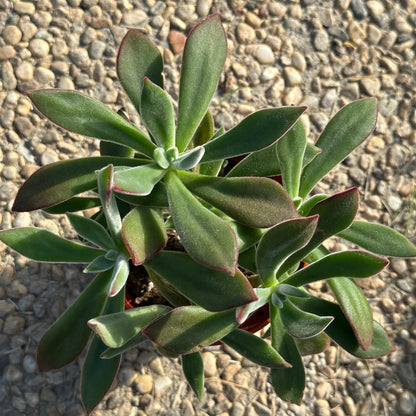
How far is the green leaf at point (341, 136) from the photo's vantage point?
122 cm

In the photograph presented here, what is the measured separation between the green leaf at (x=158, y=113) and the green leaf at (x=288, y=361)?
0.41 meters

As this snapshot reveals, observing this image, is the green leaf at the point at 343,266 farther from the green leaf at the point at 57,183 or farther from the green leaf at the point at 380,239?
the green leaf at the point at 57,183

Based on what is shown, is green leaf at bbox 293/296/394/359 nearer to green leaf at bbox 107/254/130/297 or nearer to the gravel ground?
green leaf at bbox 107/254/130/297

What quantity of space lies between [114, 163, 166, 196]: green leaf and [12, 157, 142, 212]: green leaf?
109 mm

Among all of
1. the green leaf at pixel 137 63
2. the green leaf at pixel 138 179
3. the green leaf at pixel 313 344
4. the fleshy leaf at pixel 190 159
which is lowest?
the green leaf at pixel 313 344

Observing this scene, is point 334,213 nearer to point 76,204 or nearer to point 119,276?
point 119,276

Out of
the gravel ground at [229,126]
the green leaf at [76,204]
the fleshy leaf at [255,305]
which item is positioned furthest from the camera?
the gravel ground at [229,126]

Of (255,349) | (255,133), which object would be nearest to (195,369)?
(255,349)

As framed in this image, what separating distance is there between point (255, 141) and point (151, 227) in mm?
258

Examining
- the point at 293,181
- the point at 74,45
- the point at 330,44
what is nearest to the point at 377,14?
the point at 330,44

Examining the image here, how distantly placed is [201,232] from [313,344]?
40cm

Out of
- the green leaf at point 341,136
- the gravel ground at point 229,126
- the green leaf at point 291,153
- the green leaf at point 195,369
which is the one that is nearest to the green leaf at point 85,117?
the green leaf at point 291,153

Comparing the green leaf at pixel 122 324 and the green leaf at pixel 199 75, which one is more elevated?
the green leaf at pixel 199 75

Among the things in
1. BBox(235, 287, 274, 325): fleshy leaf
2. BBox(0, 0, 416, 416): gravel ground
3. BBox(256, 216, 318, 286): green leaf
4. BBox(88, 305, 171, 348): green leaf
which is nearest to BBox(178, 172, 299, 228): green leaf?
BBox(256, 216, 318, 286): green leaf
